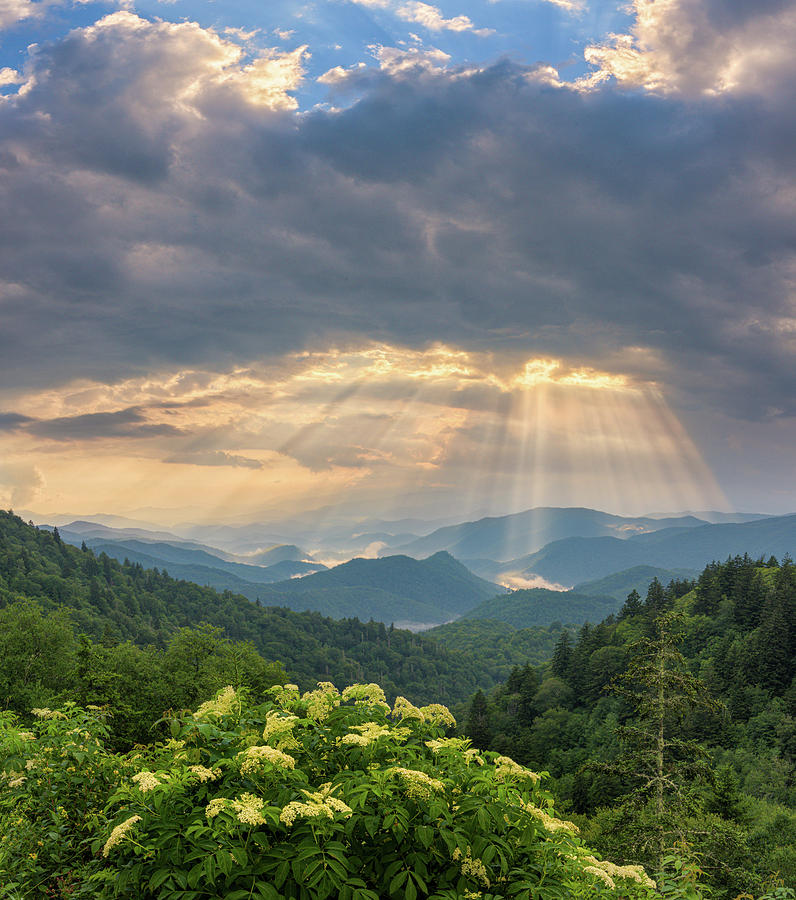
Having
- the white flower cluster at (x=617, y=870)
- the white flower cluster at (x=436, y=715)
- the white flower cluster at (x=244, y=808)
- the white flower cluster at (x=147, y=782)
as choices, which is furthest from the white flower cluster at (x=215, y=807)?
the white flower cluster at (x=617, y=870)

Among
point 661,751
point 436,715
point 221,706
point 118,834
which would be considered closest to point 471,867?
point 436,715

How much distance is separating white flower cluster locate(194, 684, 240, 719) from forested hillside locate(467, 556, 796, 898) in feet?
A: 37.8

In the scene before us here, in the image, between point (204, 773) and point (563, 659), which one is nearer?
point (204, 773)

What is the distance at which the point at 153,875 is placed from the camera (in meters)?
5.62

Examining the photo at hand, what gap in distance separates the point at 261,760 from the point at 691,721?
297ft

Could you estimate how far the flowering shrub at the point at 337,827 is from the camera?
5.33 meters

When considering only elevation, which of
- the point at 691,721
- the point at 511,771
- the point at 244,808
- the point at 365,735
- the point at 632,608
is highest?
the point at 365,735

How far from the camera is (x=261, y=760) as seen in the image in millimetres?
6152

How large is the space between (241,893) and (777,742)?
8282 centimetres

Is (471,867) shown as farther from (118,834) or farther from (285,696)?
(285,696)

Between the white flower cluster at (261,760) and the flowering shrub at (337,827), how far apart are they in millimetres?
20

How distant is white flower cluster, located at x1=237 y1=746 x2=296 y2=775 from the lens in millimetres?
5848

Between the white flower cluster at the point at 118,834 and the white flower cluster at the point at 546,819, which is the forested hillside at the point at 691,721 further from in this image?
the white flower cluster at the point at 118,834

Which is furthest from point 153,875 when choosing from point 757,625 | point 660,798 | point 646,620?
point 646,620
